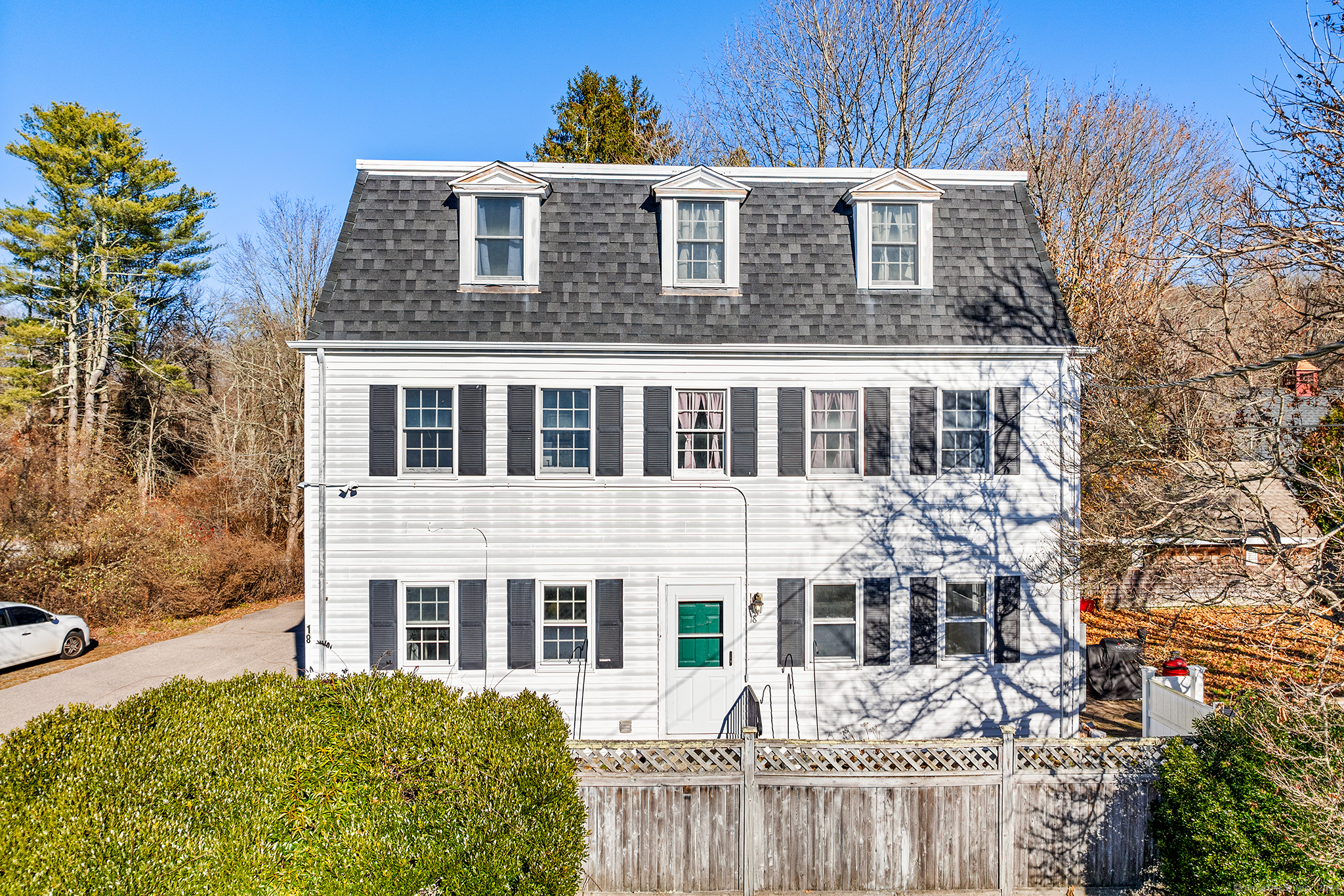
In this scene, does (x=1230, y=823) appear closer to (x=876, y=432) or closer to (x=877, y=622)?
(x=877, y=622)

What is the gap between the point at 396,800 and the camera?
5152 mm

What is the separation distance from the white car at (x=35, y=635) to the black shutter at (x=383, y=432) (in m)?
9.95

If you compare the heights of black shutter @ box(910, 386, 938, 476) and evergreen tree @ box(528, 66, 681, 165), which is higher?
evergreen tree @ box(528, 66, 681, 165)

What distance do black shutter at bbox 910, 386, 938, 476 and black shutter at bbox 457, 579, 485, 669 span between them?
23.8 ft

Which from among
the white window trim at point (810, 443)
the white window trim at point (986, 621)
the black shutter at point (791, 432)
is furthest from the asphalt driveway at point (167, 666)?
the white window trim at point (986, 621)

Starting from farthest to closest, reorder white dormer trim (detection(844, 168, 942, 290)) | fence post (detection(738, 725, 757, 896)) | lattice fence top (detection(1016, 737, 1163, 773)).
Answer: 1. white dormer trim (detection(844, 168, 942, 290))
2. lattice fence top (detection(1016, 737, 1163, 773))
3. fence post (detection(738, 725, 757, 896))

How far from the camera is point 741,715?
10.4m

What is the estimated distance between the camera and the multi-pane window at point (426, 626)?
10484mm

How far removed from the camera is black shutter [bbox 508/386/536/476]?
418 inches

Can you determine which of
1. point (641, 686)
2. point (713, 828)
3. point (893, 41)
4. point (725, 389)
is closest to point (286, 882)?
point (713, 828)

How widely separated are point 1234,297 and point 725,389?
6.93 m

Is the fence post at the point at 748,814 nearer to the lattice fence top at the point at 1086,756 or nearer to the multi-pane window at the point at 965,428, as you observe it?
the lattice fence top at the point at 1086,756

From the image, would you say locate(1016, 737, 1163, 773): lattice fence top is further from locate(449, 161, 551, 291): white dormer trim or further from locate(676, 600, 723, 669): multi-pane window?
locate(449, 161, 551, 291): white dormer trim

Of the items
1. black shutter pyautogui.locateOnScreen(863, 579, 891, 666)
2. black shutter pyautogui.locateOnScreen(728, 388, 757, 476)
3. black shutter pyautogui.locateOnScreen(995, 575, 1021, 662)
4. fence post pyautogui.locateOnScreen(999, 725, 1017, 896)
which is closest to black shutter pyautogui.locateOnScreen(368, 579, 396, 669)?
black shutter pyautogui.locateOnScreen(728, 388, 757, 476)
